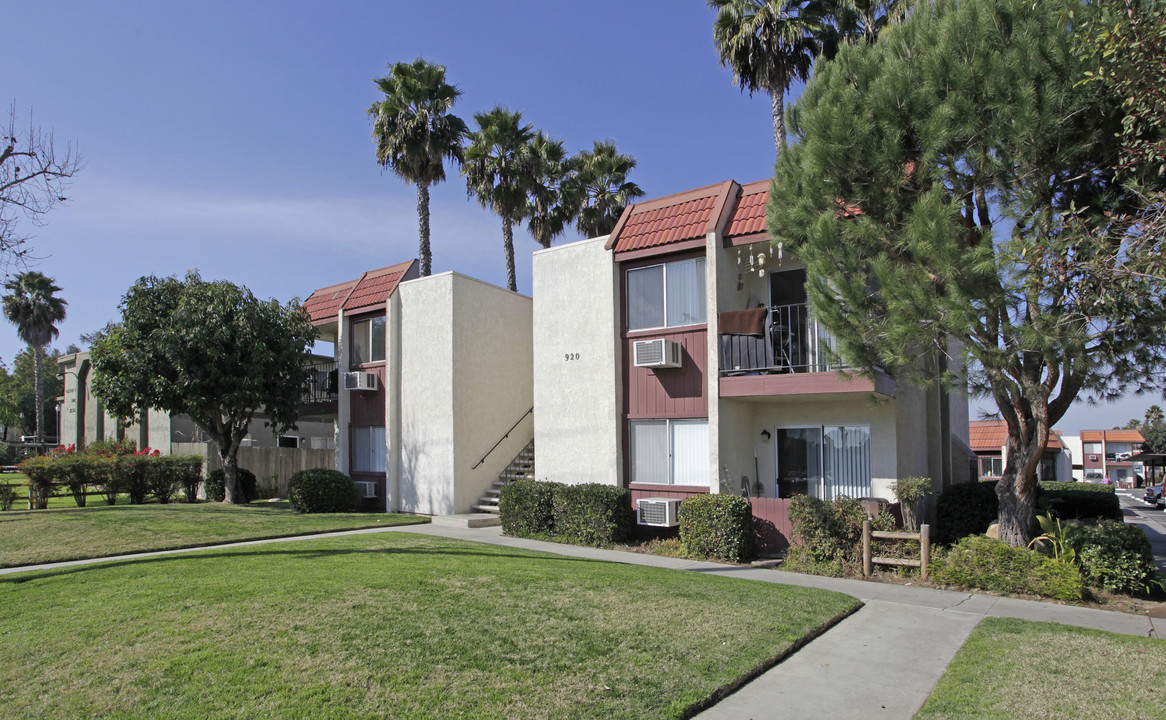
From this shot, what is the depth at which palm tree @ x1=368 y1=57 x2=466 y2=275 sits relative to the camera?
78.6 feet

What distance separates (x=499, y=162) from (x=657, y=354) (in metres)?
Answer: 15.5

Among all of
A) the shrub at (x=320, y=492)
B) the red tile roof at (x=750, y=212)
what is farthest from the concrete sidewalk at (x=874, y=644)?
the red tile roof at (x=750, y=212)

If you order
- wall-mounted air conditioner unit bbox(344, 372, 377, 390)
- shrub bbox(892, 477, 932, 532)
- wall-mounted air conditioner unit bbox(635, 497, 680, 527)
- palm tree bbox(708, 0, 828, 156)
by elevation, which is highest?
palm tree bbox(708, 0, 828, 156)

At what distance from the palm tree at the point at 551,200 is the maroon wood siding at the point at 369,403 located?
Result: 11141 millimetres

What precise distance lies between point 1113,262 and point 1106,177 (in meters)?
3.31

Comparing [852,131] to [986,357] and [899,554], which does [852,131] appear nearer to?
[986,357]

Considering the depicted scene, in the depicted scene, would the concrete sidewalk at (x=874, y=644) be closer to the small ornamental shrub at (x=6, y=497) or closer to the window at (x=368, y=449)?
the window at (x=368, y=449)

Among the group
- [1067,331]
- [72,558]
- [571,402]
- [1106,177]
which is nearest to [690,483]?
[571,402]

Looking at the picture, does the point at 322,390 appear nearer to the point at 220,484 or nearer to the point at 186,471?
the point at 220,484

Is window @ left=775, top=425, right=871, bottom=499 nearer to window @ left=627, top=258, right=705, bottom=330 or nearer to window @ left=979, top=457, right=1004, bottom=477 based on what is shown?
window @ left=627, top=258, right=705, bottom=330

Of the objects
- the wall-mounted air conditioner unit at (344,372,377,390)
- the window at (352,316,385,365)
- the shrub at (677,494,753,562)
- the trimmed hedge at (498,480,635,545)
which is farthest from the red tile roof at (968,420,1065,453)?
the wall-mounted air conditioner unit at (344,372,377,390)

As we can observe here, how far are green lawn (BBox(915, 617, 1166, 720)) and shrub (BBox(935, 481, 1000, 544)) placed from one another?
226 inches

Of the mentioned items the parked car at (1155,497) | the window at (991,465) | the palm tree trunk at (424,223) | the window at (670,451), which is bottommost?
the parked car at (1155,497)

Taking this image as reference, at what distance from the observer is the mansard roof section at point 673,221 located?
543 inches
